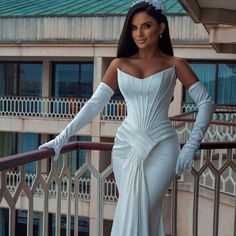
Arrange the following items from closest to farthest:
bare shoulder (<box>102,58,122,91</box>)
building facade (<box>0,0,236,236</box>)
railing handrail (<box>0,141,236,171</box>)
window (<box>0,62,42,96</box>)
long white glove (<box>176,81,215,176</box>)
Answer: railing handrail (<box>0,141,236,171</box>) < long white glove (<box>176,81,215,176</box>) < bare shoulder (<box>102,58,122,91</box>) < building facade (<box>0,0,236,236</box>) < window (<box>0,62,42,96</box>)

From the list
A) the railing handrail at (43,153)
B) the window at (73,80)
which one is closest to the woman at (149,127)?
the railing handrail at (43,153)

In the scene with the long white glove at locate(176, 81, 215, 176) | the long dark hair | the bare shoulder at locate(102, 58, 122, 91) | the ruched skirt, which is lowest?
the ruched skirt

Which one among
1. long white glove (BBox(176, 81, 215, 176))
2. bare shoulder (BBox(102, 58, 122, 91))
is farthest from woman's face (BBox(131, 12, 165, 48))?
long white glove (BBox(176, 81, 215, 176))

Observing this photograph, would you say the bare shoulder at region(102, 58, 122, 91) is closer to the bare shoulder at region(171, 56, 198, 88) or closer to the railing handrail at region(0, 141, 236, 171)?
the bare shoulder at region(171, 56, 198, 88)

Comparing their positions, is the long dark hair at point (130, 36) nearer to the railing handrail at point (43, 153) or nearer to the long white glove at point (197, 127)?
the long white glove at point (197, 127)

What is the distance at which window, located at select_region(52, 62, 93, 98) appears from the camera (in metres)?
12.7

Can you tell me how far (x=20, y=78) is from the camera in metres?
13.4

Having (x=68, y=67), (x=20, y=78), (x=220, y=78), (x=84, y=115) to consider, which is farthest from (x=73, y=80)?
(x=84, y=115)

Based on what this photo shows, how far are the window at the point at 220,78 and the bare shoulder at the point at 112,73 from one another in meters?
9.66

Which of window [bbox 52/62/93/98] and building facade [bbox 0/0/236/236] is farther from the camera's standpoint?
window [bbox 52/62/93/98]

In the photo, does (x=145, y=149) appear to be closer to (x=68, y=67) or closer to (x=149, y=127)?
(x=149, y=127)

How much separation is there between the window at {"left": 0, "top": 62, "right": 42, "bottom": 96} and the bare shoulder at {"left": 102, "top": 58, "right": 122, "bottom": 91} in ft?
36.3

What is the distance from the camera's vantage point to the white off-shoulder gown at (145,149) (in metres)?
2.09

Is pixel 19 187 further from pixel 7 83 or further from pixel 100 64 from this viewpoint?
pixel 7 83
